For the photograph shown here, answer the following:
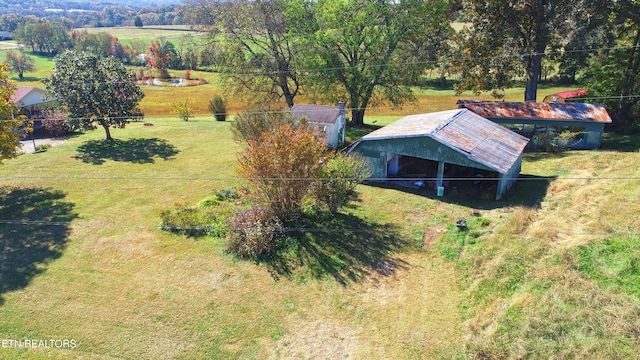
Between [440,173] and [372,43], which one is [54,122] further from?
[440,173]

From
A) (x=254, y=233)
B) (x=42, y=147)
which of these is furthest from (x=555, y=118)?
(x=42, y=147)

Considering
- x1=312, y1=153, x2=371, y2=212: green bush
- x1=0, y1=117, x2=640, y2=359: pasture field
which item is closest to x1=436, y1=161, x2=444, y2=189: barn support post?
x1=0, y1=117, x2=640, y2=359: pasture field

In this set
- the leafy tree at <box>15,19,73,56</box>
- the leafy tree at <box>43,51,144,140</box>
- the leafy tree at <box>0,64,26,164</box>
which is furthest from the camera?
the leafy tree at <box>15,19,73,56</box>

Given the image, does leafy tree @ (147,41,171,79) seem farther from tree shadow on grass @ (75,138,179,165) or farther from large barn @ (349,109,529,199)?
large barn @ (349,109,529,199)

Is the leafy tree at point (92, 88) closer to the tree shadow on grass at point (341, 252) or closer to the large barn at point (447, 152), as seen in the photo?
the large barn at point (447, 152)

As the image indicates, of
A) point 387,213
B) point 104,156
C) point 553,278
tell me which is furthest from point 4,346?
point 104,156

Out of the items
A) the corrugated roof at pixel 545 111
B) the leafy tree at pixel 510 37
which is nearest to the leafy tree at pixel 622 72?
the leafy tree at pixel 510 37
